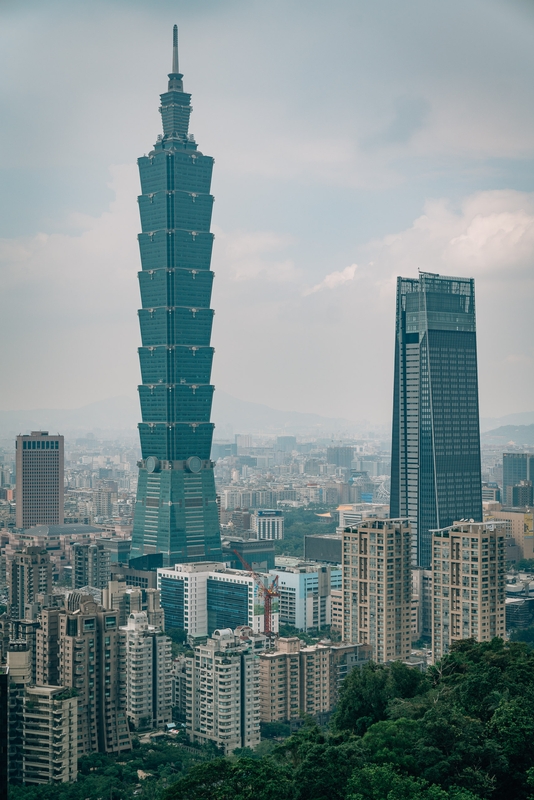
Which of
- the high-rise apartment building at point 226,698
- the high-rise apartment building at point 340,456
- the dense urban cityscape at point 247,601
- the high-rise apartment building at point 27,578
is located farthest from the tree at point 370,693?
the high-rise apartment building at point 340,456

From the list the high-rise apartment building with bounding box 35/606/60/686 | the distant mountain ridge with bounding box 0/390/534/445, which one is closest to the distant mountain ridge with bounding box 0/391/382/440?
the distant mountain ridge with bounding box 0/390/534/445

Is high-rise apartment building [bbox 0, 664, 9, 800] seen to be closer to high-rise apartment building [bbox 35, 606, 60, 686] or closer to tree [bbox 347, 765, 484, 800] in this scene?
tree [bbox 347, 765, 484, 800]

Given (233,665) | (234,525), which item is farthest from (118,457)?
(233,665)

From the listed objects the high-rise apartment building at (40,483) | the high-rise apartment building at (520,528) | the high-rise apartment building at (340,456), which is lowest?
the high-rise apartment building at (520,528)

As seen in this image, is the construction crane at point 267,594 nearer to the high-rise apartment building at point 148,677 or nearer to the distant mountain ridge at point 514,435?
the high-rise apartment building at point 148,677

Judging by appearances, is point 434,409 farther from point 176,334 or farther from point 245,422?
point 245,422
